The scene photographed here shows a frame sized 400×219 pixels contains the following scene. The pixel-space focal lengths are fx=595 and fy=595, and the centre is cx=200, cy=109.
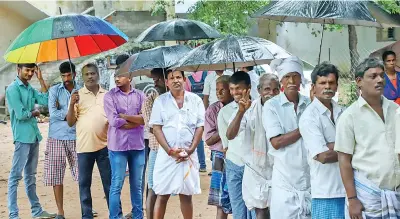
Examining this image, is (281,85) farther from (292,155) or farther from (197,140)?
(197,140)

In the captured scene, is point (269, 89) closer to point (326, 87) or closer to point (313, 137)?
point (326, 87)

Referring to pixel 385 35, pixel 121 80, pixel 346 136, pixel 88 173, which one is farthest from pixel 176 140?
pixel 385 35

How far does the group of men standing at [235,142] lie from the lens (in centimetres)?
373

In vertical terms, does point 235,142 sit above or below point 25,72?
below

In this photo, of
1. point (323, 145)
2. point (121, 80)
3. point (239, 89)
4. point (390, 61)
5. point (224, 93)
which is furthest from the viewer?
point (390, 61)

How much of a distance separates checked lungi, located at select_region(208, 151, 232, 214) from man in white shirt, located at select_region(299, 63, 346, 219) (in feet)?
5.26

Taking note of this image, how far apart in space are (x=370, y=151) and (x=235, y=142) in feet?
5.57

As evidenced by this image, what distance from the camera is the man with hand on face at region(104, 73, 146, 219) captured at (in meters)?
6.33

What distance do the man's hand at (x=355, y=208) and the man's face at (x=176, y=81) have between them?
2.48 metres

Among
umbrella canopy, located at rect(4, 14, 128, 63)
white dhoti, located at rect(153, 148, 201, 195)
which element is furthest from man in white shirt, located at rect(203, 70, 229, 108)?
white dhoti, located at rect(153, 148, 201, 195)

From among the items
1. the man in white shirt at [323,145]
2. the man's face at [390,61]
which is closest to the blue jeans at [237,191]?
the man in white shirt at [323,145]

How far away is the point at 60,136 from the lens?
693cm

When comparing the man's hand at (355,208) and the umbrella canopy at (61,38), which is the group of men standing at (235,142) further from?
the umbrella canopy at (61,38)

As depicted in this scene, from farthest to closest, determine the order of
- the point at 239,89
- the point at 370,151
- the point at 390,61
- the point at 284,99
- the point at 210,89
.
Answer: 1. the point at 210,89
2. the point at 390,61
3. the point at 239,89
4. the point at 284,99
5. the point at 370,151
